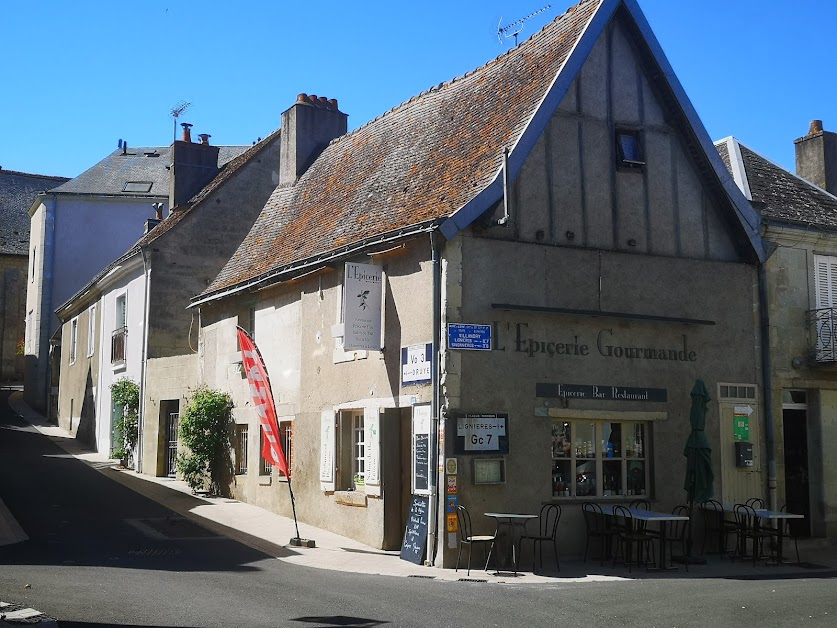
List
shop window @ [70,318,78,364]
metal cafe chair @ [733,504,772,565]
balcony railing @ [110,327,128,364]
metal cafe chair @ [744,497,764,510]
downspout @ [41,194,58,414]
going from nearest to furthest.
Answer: metal cafe chair @ [733,504,772,565]
metal cafe chair @ [744,497,764,510]
balcony railing @ [110,327,128,364]
shop window @ [70,318,78,364]
downspout @ [41,194,58,414]

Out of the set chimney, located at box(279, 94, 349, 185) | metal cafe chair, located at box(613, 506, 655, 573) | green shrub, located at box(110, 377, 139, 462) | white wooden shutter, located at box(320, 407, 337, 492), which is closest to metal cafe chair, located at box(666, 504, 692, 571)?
metal cafe chair, located at box(613, 506, 655, 573)

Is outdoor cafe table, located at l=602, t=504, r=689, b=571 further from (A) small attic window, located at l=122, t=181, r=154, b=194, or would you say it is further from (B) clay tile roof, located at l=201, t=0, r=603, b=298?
(A) small attic window, located at l=122, t=181, r=154, b=194

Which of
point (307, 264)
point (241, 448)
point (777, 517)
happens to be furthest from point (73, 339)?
point (777, 517)

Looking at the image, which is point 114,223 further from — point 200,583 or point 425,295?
point 200,583

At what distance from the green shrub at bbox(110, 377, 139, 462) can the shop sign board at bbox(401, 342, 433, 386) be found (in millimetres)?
11618

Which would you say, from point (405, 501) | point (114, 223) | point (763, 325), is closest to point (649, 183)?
point (763, 325)

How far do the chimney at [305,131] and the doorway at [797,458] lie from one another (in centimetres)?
1108

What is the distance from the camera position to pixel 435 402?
12492 millimetres

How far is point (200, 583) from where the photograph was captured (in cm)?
984

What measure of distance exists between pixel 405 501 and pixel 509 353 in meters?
2.58

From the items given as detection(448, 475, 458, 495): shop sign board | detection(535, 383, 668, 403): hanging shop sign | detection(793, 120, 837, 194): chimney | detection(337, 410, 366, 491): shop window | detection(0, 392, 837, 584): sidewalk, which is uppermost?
detection(793, 120, 837, 194): chimney

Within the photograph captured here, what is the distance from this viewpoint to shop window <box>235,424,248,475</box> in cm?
1838

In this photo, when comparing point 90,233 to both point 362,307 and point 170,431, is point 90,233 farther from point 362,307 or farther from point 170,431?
point 362,307

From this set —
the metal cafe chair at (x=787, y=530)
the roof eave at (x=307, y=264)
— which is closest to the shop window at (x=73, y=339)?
the roof eave at (x=307, y=264)
